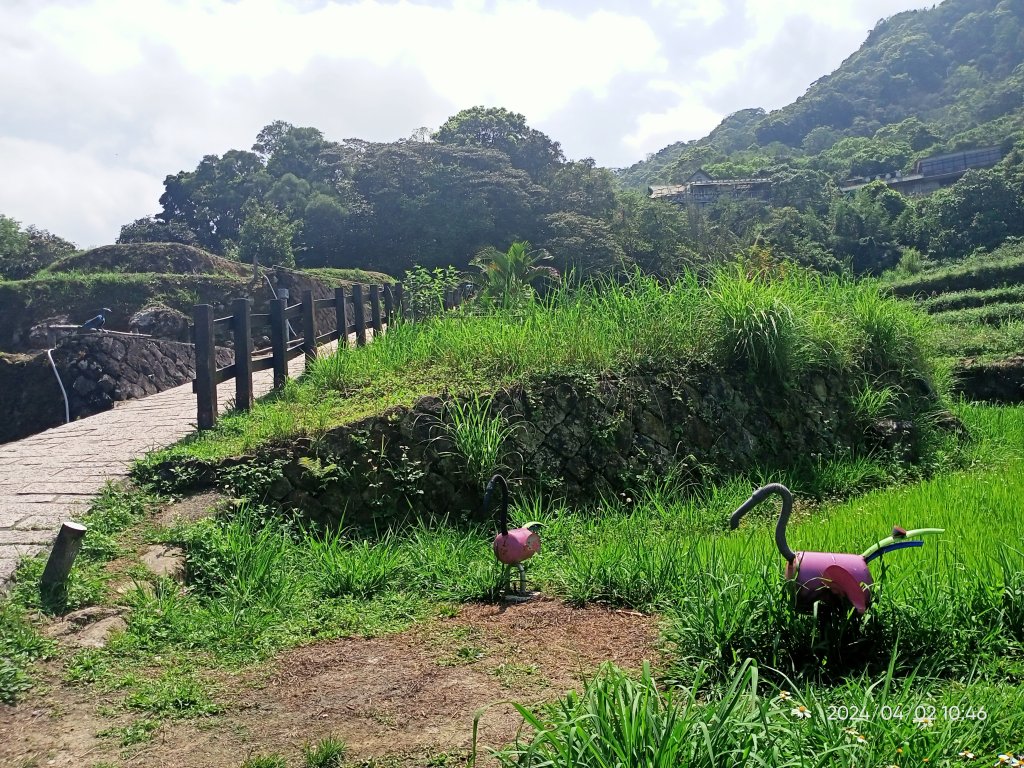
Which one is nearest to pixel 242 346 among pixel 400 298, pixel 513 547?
pixel 513 547

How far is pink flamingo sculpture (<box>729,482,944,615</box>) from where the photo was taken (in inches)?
142

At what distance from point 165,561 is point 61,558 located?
0.81 m

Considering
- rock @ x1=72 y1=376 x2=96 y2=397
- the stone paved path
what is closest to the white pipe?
rock @ x1=72 y1=376 x2=96 y2=397

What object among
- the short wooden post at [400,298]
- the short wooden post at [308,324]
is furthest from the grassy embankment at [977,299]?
the short wooden post at [308,324]

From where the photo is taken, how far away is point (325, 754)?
3293mm

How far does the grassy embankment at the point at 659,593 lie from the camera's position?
9.21 ft

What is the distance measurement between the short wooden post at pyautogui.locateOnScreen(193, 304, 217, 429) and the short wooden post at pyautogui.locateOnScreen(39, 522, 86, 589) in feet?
10.0

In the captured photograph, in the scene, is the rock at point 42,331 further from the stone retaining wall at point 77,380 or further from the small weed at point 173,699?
the small weed at point 173,699

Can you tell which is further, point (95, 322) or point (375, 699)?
point (95, 322)

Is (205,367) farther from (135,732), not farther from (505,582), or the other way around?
(135,732)

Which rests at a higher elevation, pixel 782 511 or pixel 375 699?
pixel 782 511

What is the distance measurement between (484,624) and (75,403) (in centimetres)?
1001

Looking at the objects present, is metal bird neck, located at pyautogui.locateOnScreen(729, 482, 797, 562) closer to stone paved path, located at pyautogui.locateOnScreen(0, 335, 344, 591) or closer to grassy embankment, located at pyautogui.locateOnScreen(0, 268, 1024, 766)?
grassy embankment, located at pyautogui.locateOnScreen(0, 268, 1024, 766)

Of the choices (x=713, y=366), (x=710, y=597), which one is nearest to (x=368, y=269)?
(x=713, y=366)
